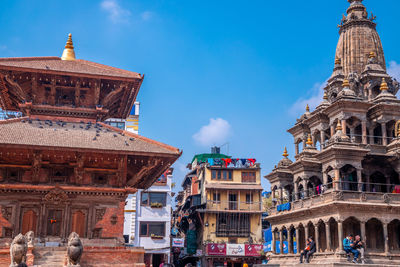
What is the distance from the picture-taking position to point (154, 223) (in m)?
54.4

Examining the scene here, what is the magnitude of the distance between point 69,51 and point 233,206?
41.1 metres

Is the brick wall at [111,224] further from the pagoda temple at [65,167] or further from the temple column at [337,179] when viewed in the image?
the temple column at [337,179]

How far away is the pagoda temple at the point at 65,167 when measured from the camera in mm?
21125

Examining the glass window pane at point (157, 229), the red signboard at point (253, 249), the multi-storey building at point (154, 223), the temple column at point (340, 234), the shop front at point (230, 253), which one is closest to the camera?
the temple column at point (340, 234)

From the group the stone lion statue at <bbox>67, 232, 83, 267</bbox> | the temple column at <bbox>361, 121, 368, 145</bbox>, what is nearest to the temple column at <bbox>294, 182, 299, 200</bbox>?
the temple column at <bbox>361, 121, 368, 145</bbox>

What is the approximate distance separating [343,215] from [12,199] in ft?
77.1

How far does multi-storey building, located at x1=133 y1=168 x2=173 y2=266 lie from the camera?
175 ft

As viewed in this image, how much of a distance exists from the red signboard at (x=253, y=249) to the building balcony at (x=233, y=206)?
445 centimetres

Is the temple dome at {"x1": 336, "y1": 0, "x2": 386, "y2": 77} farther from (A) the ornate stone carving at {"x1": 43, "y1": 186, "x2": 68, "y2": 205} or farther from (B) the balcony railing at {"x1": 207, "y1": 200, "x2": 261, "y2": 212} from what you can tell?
(A) the ornate stone carving at {"x1": 43, "y1": 186, "x2": 68, "y2": 205}

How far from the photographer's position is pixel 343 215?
35.5 m

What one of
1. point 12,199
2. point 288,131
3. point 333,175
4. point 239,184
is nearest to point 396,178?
point 333,175

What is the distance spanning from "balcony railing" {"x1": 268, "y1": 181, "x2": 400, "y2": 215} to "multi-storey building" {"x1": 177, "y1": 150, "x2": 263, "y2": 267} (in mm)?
20163

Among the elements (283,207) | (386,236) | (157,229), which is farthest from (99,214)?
(157,229)

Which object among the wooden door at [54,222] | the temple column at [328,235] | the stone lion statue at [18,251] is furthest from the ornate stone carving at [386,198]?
the stone lion statue at [18,251]
